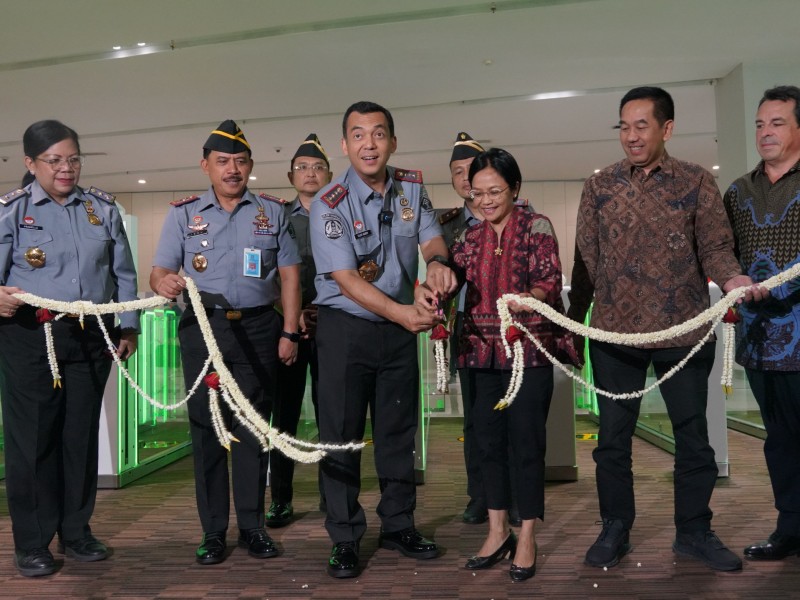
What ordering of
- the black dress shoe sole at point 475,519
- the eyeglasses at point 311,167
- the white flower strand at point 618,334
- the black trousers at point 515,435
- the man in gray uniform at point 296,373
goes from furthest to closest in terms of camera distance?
the eyeglasses at point 311,167 < the man in gray uniform at point 296,373 < the black dress shoe sole at point 475,519 < the black trousers at point 515,435 < the white flower strand at point 618,334

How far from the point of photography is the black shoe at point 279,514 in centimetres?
340

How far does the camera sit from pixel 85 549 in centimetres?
295

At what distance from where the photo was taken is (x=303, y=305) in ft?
11.9

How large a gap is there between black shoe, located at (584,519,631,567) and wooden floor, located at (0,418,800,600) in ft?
0.11

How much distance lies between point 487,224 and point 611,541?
3.86 ft

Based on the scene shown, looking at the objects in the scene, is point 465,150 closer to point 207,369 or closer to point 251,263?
point 251,263

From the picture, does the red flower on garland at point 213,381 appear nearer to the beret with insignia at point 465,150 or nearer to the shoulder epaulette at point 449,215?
the shoulder epaulette at point 449,215

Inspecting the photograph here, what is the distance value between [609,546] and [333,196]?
5.06 ft

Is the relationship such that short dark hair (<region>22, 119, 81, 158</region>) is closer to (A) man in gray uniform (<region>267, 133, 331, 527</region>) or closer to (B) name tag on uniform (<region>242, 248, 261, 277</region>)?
(B) name tag on uniform (<region>242, 248, 261, 277</region>)

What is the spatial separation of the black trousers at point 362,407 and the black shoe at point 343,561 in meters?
0.03

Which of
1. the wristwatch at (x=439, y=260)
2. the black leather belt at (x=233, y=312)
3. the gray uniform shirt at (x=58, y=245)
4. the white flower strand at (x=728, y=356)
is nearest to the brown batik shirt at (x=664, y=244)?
the white flower strand at (x=728, y=356)

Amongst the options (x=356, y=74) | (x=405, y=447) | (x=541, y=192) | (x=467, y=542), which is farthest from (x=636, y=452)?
(x=541, y=192)

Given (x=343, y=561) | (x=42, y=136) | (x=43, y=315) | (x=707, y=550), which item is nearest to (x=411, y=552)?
(x=343, y=561)

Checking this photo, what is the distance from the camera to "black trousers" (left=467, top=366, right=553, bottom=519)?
2.64 meters
